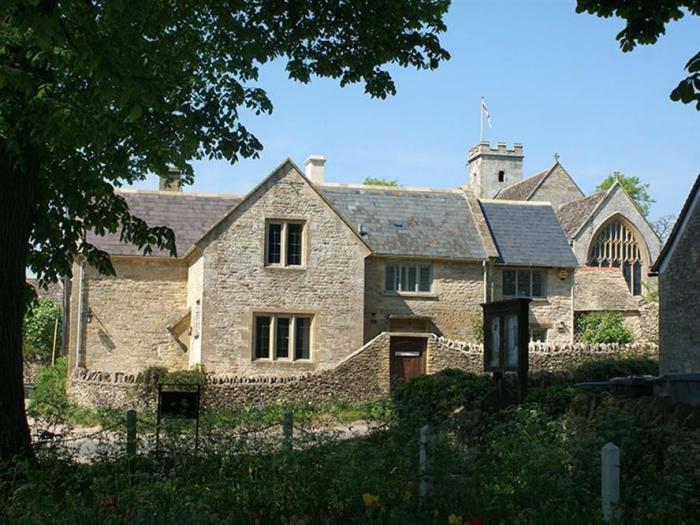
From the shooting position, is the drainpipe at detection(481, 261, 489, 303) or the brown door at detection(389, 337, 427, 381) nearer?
the brown door at detection(389, 337, 427, 381)

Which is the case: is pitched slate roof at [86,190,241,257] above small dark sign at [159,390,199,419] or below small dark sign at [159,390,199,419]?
above

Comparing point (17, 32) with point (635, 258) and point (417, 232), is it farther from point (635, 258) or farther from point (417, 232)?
point (635, 258)

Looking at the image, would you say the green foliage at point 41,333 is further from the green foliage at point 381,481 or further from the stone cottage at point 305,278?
the green foliage at point 381,481

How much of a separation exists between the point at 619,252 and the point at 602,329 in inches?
646

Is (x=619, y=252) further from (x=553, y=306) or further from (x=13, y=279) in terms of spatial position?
(x=13, y=279)

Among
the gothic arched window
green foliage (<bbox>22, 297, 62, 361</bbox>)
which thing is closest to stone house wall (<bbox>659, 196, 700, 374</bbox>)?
the gothic arched window

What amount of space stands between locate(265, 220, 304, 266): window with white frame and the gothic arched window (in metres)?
23.9

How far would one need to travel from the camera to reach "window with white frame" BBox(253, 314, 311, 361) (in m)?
35.8

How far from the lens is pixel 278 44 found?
623 inches

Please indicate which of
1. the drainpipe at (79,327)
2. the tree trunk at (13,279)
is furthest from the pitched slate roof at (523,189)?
the tree trunk at (13,279)

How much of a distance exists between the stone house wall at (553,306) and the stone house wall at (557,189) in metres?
22.8

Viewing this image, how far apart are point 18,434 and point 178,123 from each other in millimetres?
5966

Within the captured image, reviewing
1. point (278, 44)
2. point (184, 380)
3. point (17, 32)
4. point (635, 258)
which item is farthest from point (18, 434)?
point (635, 258)

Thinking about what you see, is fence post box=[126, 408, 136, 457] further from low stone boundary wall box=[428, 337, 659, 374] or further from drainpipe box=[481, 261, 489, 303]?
drainpipe box=[481, 261, 489, 303]
